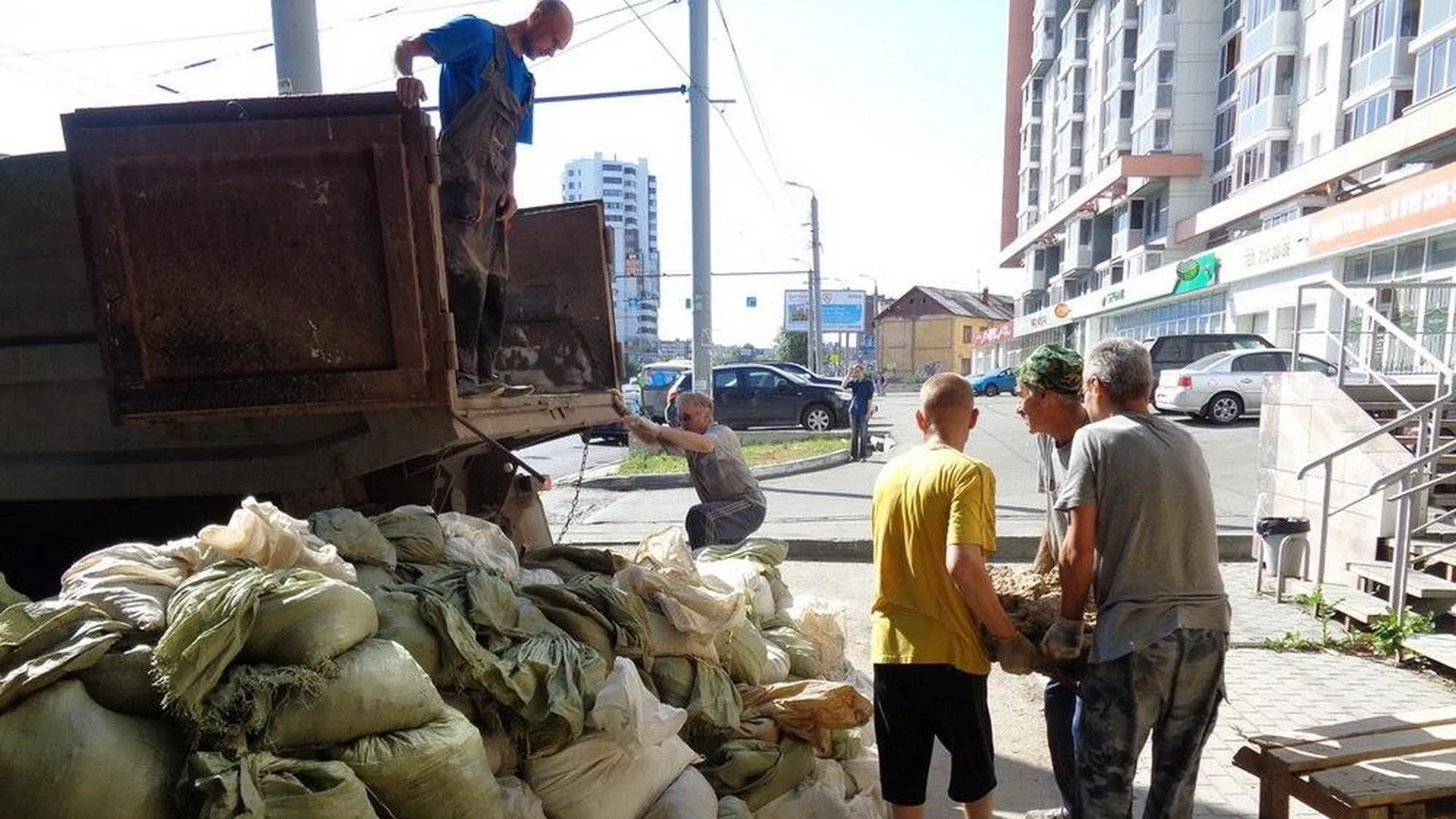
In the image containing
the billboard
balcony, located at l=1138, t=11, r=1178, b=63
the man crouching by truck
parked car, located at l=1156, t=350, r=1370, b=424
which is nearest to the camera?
the man crouching by truck

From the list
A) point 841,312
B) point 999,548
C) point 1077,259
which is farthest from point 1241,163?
point 999,548

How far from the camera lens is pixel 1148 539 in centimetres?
220

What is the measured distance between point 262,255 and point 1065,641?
2.73 metres

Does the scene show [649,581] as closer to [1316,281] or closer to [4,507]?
[4,507]

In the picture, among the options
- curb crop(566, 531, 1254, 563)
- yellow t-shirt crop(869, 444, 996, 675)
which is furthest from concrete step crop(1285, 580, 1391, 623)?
yellow t-shirt crop(869, 444, 996, 675)

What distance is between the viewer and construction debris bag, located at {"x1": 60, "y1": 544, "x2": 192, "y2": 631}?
161 centimetres

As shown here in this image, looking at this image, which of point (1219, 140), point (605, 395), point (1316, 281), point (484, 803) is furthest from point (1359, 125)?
point (484, 803)

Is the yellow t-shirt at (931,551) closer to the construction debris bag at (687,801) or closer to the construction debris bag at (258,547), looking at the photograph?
the construction debris bag at (687,801)

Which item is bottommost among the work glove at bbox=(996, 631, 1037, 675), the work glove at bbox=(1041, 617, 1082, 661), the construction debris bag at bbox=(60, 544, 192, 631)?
the work glove at bbox=(996, 631, 1037, 675)

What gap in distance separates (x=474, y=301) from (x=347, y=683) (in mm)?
1931

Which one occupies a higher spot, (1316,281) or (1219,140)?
(1219,140)

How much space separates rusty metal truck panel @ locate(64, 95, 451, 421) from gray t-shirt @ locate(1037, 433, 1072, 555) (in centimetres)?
215

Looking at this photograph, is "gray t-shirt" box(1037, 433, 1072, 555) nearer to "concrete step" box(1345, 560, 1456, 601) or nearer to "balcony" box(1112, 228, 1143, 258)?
"concrete step" box(1345, 560, 1456, 601)

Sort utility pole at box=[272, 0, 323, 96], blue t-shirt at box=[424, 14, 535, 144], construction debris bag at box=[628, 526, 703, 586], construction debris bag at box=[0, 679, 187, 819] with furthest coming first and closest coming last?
utility pole at box=[272, 0, 323, 96] < blue t-shirt at box=[424, 14, 535, 144] < construction debris bag at box=[628, 526, 703, 586] < construction debris bag at box=[0, 679, 187, 819]
